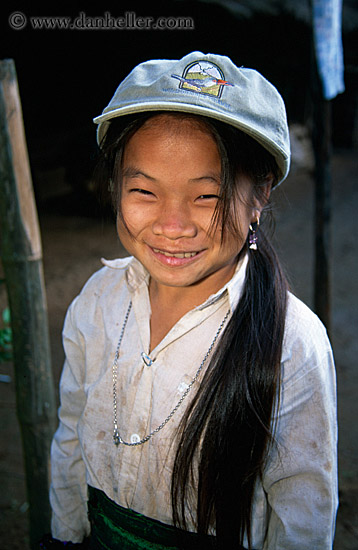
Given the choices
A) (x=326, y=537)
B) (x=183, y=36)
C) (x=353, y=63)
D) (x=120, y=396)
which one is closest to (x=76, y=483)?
(x=120, y=396)

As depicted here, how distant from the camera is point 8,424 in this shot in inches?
113

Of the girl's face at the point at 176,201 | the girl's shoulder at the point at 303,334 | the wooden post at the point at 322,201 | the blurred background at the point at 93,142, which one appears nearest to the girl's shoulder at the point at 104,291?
the girl's face at the point at 176,201

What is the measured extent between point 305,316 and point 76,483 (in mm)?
807

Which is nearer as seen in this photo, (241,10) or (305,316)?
(305,316)

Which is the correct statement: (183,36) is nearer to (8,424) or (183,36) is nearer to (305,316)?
(8,424)

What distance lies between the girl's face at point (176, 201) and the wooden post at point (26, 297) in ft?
2.42

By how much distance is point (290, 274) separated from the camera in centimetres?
137

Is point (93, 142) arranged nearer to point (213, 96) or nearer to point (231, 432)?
Result: point (213, 96)

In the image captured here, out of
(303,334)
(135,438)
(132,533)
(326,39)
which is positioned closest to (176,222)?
(303,334)

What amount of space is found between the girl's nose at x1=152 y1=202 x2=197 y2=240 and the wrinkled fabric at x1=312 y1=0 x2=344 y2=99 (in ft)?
5.94

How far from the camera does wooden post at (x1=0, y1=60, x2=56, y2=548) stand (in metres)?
1.62

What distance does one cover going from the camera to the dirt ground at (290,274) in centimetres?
233

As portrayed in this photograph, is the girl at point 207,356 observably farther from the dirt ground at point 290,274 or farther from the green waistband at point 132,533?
the dirt ground at point 290,274

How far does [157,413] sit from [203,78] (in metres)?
0.74
